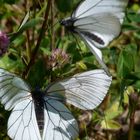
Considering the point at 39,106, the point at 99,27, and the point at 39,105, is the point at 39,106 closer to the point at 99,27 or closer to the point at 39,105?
the point at 39,105

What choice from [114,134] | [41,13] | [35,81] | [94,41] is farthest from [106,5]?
[114,134]

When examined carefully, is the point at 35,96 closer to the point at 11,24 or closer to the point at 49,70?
the point at 49,70

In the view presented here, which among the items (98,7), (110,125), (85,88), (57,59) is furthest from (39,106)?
(110,125)

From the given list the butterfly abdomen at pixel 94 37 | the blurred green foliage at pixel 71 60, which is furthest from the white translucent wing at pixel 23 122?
the butterfly abdomen at pixel 94 37

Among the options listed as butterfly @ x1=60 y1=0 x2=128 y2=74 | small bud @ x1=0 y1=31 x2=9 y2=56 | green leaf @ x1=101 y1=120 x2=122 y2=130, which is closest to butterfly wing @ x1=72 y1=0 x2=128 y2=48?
butterfly @ x1=60 y1=0 x2=128 y2=74

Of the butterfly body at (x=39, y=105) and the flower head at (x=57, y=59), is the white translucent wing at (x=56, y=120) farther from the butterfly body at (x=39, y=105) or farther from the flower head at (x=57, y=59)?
the flower head at (x=57, y=59)

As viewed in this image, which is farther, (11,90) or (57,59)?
(57,59)
